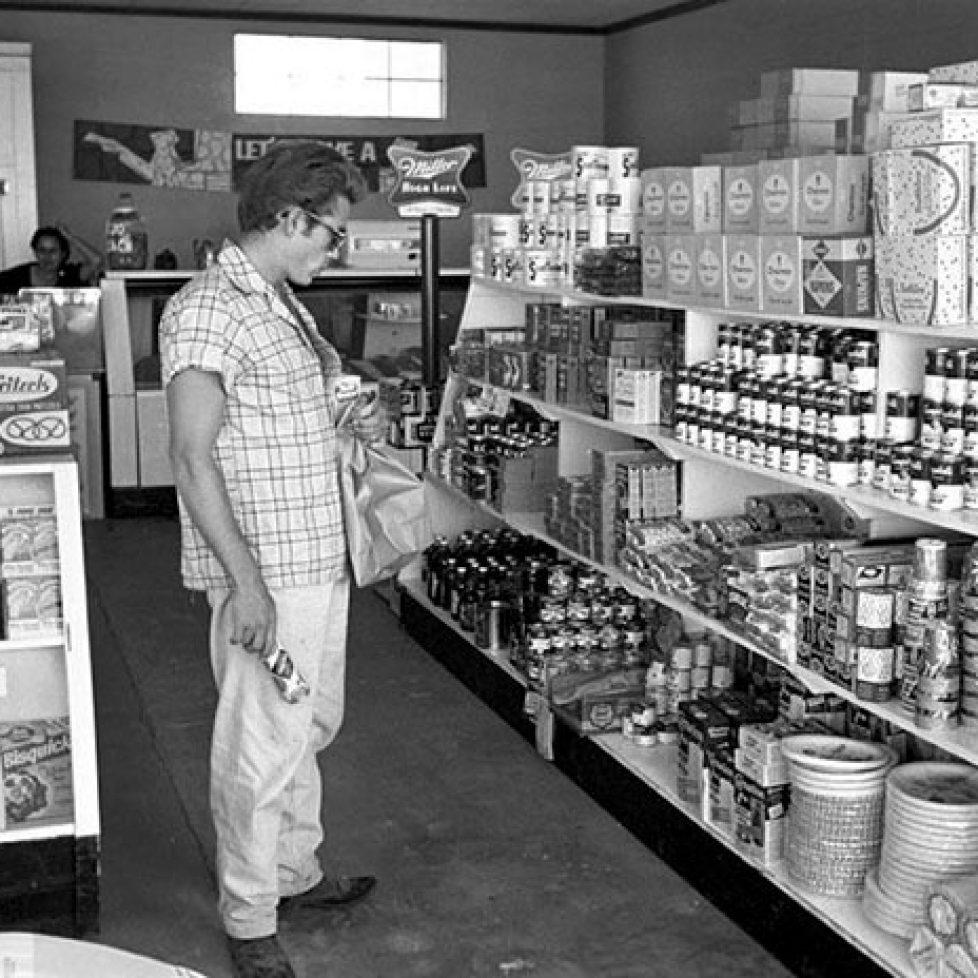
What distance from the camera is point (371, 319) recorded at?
9609mm

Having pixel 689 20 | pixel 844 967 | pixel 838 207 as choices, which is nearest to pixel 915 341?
pixel 838 207

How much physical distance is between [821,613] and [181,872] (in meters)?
1.87

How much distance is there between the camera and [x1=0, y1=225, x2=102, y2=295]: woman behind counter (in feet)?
30.6

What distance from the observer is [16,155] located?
965 centimetres

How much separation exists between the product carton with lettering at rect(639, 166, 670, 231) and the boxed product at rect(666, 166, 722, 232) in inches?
1.2

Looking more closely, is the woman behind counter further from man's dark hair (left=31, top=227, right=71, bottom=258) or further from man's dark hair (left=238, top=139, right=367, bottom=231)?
man's dark hair (left=238, top=139, right=367, bottom=231)

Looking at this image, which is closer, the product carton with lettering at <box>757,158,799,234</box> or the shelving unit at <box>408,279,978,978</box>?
the shelving unit at <box>408,279,978,978</box>

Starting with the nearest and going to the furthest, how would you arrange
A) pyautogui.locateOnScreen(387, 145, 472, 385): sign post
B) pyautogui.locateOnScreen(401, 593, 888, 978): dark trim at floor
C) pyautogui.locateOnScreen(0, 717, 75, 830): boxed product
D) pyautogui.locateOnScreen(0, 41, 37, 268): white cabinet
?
1. pyautogui.locateOnScreen(401, 593, 888, 978): dark trim at floor
2. pyautogui.locateOnScreen(0, 717, 75, 830): boxed product
3. pyautogui.locateOnScreen(387, 145, 472, 385): sign post
4. pyautogui.locateOnScreen(0, 41, 37, 268): white cabinet

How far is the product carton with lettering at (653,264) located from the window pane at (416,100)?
6.66 meters

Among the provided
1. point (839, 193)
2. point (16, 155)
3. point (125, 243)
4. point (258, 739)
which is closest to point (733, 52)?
point (125, 243)

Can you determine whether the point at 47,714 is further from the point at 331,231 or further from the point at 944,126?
the point at 944,126

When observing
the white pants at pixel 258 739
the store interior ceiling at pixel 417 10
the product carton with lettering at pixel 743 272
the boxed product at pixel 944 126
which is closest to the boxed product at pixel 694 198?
the product carton with lettering at pixel 743 272

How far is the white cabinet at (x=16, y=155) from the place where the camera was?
31.3 ft

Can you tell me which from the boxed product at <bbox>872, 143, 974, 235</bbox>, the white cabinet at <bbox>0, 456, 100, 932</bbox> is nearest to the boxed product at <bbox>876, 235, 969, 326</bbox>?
the boxed product at <bbox>872, 143, 974, 235</bbox>
